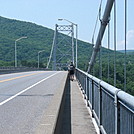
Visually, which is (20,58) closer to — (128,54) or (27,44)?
(27,44)

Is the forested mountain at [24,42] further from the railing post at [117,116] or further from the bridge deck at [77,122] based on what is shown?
the railing post at [117,116]

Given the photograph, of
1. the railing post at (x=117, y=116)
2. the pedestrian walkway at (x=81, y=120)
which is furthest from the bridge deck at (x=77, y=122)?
the railing post at (x=117, y=116)

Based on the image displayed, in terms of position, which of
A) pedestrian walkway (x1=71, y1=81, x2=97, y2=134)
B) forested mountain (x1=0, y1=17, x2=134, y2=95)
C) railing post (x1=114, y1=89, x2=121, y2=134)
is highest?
forested mountain (x1=0, y1=17, x2=134, y2=95)

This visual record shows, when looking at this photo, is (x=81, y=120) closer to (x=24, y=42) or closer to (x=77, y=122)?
(x=77, y=122)

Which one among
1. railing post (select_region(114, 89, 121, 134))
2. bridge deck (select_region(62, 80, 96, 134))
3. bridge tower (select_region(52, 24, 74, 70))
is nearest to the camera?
railing post (select_region(114, 89, 121, 134))

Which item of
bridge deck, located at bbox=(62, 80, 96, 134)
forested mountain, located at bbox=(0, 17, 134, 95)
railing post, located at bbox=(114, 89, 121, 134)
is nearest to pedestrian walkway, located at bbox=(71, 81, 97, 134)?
bridge deck, located at bbox=(62, 80, 96, 134)

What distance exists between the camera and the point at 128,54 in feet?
28.3

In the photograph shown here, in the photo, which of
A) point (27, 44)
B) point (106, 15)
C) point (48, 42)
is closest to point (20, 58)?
point (27, 44)

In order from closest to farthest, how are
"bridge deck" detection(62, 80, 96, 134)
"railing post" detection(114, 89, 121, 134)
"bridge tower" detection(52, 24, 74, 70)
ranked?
"railing post" detection(114, 89, 121, 134) → "bridge deck" detection(62, 80, 96, 134) → "bridge tower" detection(52, 24, 74, 70)

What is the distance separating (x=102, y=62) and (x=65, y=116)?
3.43 meters

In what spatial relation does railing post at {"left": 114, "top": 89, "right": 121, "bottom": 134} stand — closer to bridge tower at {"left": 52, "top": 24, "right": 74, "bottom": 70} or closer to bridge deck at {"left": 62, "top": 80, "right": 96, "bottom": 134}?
bridge deck at {"left": 62, "top": 80, "right": 96, "bottom": 134}

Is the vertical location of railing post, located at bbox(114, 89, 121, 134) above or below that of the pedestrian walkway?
above

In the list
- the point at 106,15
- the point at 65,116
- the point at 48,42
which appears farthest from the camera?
the point at 48,42

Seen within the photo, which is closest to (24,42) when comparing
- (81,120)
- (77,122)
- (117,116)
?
(81,120)
